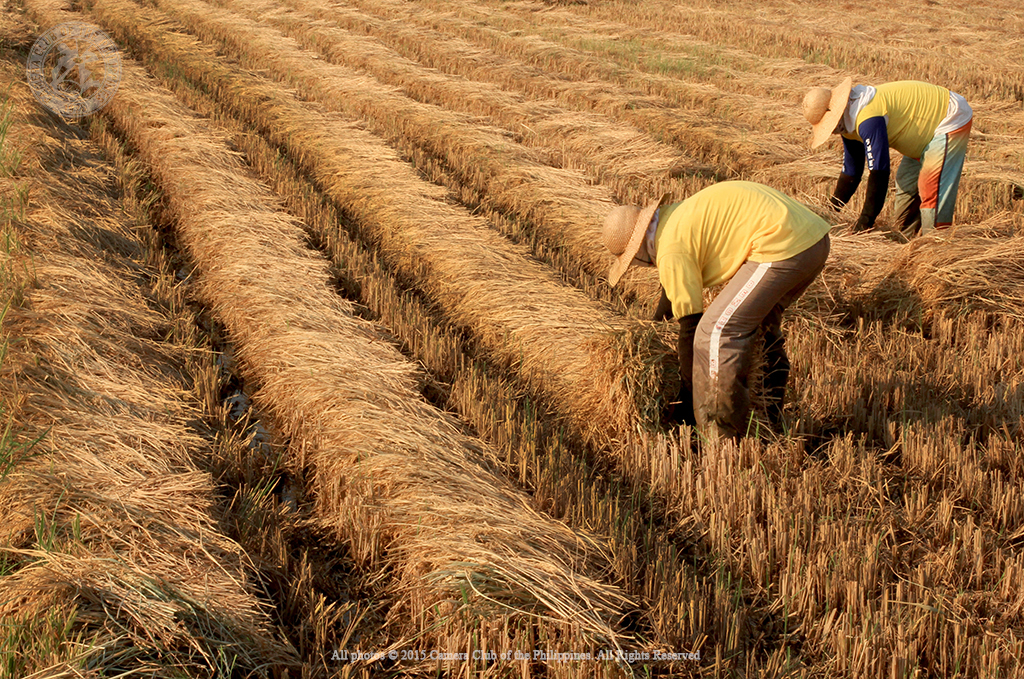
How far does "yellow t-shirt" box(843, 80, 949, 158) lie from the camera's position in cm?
453

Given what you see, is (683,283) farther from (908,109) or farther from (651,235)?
(908,109)

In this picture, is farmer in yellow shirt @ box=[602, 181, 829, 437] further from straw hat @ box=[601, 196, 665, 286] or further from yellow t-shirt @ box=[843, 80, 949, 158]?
yellow t-shirt @ box=[843, 80, 949, 158]

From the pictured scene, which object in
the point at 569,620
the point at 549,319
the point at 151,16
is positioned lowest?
the point at 569,620

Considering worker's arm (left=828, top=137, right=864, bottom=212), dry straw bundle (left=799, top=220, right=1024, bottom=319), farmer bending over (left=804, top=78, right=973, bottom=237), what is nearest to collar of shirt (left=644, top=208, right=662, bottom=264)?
dry straw bundle (left=799, top=220, right=1024, bottom=319)

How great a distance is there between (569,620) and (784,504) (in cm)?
100

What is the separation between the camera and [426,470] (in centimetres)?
303

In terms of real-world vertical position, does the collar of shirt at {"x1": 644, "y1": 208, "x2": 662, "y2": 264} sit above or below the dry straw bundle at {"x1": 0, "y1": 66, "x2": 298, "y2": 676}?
above

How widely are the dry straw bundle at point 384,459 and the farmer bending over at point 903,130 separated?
2.76 metres

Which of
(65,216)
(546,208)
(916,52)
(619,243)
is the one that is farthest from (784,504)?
(916,52)

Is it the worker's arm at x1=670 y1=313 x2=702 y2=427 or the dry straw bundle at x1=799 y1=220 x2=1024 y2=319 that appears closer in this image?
the worker's arm at x1=670 y1=313 x2=702 y2=427

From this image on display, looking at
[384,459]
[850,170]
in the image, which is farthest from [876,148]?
[384,459]

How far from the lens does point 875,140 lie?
4.50m

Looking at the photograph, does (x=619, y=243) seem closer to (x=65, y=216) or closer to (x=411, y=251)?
(x=411, y=251)

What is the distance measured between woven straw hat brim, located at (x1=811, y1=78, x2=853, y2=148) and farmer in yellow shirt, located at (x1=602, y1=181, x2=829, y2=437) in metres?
1.62
